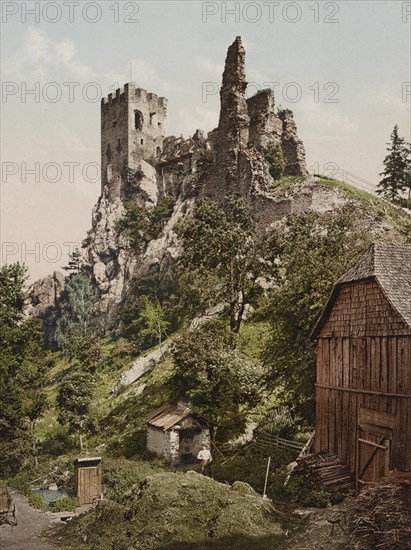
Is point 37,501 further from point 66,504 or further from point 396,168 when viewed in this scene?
point 396,168

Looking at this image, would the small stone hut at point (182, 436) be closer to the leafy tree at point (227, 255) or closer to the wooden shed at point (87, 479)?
the wooden shed at point (87, 479)

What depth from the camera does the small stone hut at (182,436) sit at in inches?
1068

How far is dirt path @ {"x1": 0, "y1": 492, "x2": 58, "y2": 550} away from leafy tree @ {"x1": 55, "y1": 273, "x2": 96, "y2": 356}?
40280 mm

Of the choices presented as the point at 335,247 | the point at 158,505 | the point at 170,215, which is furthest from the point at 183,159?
the point at 158,505

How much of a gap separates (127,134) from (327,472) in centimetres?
6190

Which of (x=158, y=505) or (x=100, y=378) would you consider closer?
(x=158, y=505)

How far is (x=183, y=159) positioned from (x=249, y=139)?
546 inches

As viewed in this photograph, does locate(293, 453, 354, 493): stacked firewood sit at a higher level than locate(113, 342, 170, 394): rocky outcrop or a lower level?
lower

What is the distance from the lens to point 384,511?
1315cm

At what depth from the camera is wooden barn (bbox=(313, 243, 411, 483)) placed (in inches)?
659

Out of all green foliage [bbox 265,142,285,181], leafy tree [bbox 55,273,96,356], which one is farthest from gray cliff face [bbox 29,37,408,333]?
leafy tree [bbox 55,273,96,356]

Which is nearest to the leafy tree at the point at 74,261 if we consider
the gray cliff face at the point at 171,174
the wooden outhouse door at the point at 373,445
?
the gray cliff face at the point at 171,174

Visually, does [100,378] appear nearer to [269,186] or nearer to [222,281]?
[222,281]

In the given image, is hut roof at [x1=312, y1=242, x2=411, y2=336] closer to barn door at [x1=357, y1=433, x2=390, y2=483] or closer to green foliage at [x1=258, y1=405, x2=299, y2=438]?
barn door at [x1=357, y1=433, x2=390, y2=483]
